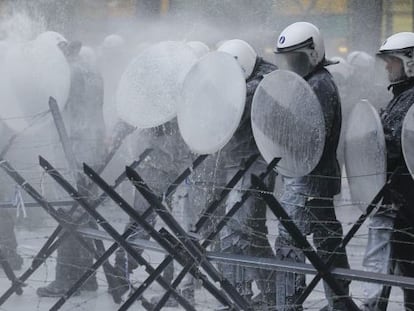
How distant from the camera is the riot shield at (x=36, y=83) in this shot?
8.16 meters

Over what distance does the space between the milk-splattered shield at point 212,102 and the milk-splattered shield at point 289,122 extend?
14 cm

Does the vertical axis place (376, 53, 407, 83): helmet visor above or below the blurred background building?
below

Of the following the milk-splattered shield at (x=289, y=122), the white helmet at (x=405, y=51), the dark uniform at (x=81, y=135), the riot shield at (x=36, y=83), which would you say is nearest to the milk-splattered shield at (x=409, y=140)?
the milk-splattered shield at (x=289, y=122)

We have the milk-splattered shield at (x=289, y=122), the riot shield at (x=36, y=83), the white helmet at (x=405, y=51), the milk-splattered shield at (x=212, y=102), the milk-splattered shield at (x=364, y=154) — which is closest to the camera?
the milk-splattered shield at (x=364, y=154)

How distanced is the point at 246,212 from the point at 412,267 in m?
1.46

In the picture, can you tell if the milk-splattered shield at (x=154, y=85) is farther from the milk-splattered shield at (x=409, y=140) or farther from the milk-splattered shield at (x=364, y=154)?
the milk-splattered shield at (x=409, y=140)

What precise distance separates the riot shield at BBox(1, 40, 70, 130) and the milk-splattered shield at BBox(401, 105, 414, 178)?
3450 millimetres

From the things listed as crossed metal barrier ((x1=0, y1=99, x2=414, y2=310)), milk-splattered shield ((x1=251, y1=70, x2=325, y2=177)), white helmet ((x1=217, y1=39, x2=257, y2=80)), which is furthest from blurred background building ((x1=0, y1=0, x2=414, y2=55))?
milk-splattered shield ((x1=251, y1=70, x2=325, y2=177))

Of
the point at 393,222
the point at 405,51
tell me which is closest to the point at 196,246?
the point at 393,222

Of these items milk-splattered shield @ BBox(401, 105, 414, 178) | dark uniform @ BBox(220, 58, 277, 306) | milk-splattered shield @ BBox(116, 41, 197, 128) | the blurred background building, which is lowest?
dark uniform @ BBox(220, 58, 277, 306)

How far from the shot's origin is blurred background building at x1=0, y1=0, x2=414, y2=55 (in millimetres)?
14328

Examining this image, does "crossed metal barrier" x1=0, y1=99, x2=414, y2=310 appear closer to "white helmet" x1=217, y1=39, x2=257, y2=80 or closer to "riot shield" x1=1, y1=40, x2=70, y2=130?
"white helmet" x1=217, y1=39, x2=257, y2=80

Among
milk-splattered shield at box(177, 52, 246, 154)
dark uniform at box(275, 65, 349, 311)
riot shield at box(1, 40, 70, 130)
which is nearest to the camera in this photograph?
milk-splattered shield at box(177, 52, 246, 154)

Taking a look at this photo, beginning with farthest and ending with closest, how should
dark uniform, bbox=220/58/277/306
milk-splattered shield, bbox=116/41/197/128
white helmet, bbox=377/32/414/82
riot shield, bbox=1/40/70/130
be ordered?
riot shield, bbox=1/40/70/130 → milk-splattered shield, bbox=116/41/197/128 → dark uniform, bbox=220/58/277/306 → white helmet, bbox=377/32/414/82
